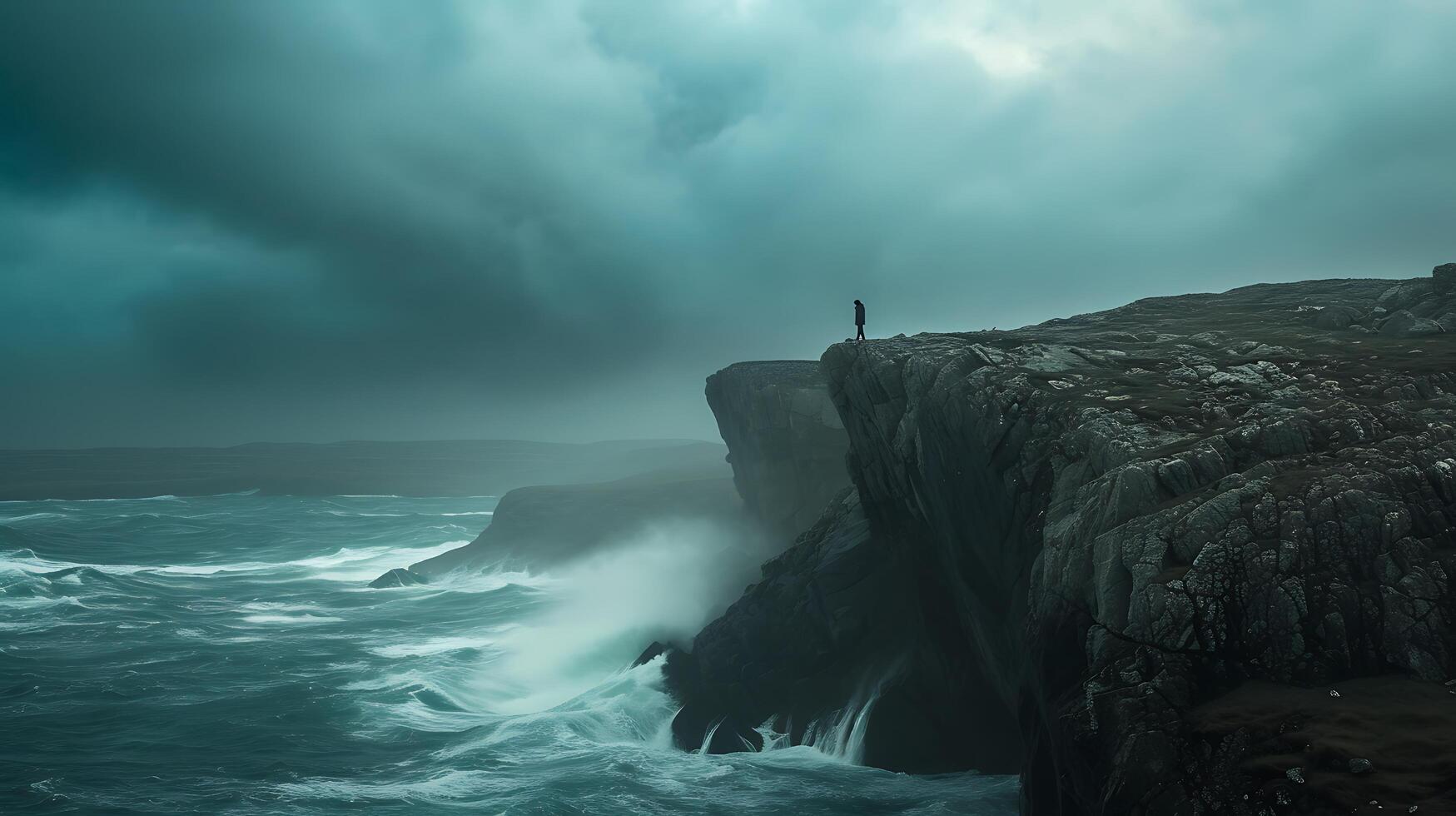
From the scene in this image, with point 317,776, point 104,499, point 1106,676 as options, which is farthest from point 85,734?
point 104,499

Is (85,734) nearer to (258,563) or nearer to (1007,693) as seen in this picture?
(1007,693)

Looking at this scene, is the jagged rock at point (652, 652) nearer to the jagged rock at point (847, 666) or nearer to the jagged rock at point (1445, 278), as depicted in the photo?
the jagged rock at point (847, 666)

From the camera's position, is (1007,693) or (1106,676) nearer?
(1106,676)

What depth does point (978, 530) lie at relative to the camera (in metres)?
22.9

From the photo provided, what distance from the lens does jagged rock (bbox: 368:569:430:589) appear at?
69625 millimetres

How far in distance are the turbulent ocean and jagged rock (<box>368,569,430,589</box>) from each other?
4.63 ft

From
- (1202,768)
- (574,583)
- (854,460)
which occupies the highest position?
(854,460)

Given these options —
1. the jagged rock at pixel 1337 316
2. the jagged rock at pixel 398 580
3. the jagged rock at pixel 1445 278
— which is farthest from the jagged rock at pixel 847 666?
the jagged rock at pixel 398 580

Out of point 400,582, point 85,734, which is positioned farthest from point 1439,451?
point 400,582

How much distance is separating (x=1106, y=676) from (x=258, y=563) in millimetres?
90019

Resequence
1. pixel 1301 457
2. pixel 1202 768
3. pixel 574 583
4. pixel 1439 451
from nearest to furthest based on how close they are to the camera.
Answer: pixel 1202 768, pixel 1439 451, pixel 1301 457, pixel 574 583

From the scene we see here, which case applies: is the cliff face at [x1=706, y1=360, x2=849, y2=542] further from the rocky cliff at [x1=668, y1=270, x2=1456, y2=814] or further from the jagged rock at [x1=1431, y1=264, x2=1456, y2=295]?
the jagged rock at [x1=1431, y1=264, x2=1456, y2=295]

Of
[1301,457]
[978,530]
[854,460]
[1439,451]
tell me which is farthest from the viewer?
[854,460]

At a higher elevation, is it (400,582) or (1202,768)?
(1202,768)
